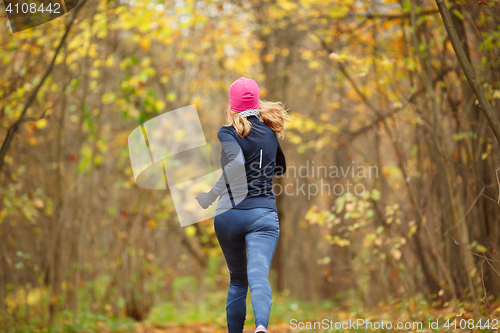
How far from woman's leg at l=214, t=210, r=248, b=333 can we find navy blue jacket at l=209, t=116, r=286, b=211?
10cm

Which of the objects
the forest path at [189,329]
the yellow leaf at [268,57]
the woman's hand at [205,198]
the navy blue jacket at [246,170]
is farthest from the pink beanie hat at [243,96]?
the yellow leaf at [268,57]

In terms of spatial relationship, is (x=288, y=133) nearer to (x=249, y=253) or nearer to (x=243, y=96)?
(x=243, y=96)

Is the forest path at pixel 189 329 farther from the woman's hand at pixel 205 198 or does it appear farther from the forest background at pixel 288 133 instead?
the woman's hand at pixel 205 198

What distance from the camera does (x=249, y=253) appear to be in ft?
7.90

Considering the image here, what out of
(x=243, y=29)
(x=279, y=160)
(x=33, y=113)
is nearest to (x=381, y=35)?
(x=243, y=29)

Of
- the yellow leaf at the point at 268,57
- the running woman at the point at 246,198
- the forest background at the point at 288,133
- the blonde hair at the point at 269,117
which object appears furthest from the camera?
the yellow leaf at the point at 268,57

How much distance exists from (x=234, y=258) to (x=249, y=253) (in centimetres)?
21

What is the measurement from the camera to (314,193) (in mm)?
9875

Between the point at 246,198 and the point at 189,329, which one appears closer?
the point at 246,198

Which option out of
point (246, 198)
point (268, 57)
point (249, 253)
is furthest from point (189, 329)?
point (268, 57)

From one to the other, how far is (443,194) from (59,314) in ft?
16.5

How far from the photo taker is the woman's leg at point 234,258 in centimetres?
246

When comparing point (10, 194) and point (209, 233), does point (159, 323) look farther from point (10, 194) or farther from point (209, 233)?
point (209, 233)

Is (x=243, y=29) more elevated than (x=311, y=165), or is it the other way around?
(x=243, y=29)
